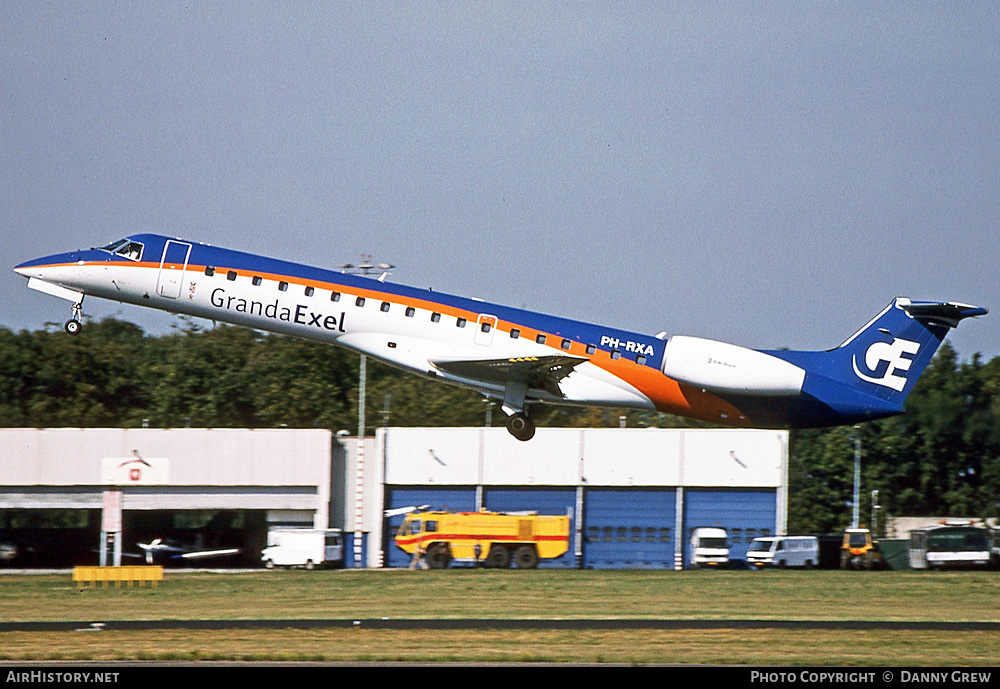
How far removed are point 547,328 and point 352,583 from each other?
11330mm

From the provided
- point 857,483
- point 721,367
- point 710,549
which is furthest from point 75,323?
point 857,483

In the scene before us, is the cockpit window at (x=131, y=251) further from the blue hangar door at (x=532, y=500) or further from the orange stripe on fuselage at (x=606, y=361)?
the blue hangar door at (x=532, y=500)

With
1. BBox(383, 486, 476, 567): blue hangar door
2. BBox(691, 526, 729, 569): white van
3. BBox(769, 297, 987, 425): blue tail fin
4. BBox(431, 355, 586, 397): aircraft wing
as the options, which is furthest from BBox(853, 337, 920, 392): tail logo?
BBox(383, 486, 476, 567): blue hangar door

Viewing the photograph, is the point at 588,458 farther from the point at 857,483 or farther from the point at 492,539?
the point at 857,483

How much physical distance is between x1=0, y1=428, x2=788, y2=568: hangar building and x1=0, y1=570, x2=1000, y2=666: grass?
27.3ft

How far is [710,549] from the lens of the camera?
42.9 m

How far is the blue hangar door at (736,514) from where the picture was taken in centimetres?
4669

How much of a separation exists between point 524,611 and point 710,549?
17.7 meters

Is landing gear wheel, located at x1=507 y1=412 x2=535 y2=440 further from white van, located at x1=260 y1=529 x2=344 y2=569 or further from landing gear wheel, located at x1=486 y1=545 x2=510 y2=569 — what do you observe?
white van, located at x1=260 y1=529 x2=344 y2=569

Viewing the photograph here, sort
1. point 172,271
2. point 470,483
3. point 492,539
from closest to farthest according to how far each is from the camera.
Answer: point 172,271, point 492,539, point 470,483

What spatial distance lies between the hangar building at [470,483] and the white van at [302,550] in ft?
12.9

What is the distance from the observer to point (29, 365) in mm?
58562
